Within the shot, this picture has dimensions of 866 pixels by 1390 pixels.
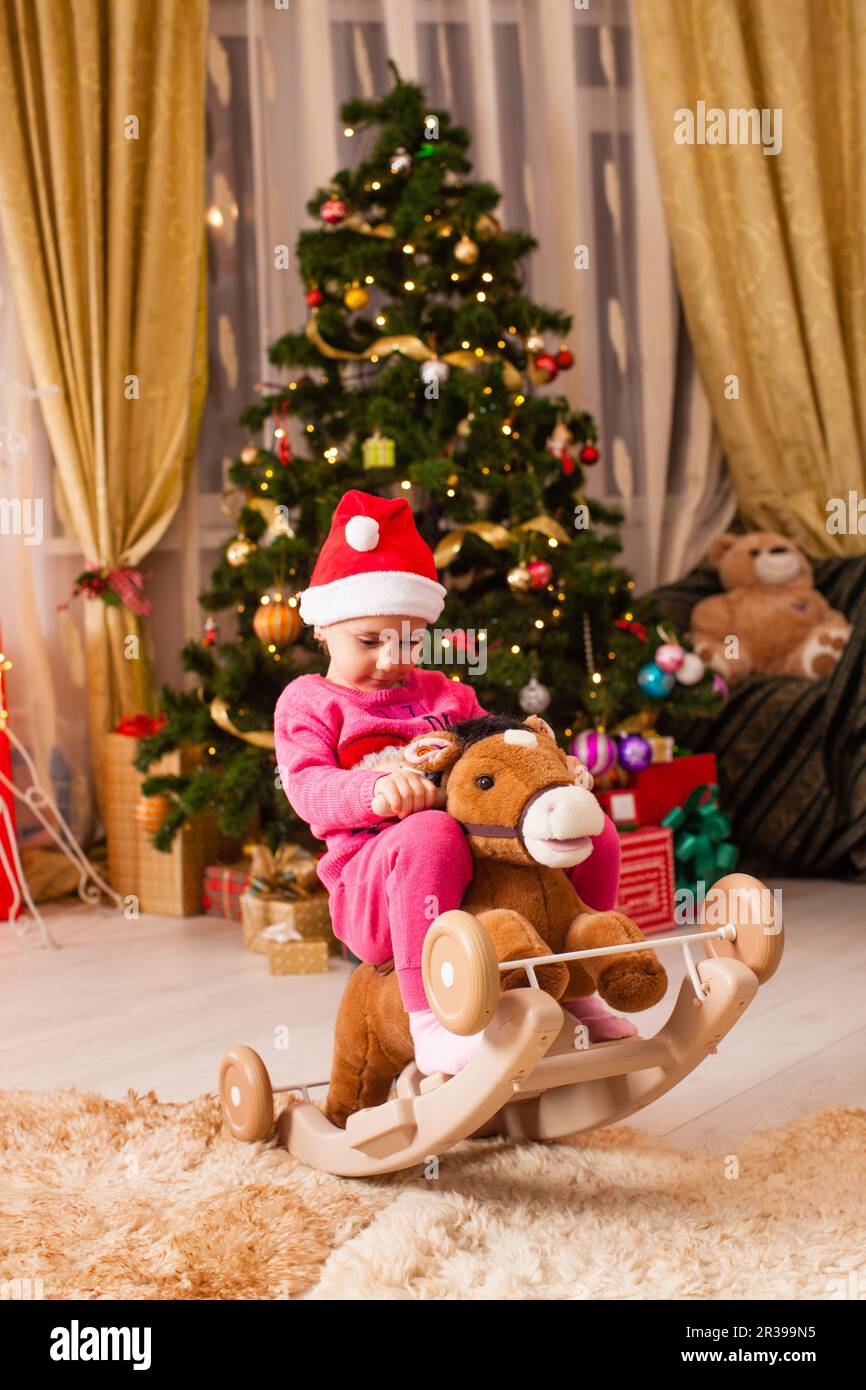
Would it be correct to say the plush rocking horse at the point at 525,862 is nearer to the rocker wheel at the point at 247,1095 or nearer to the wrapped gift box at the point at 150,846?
the rocker wheel at the point at 247,1095

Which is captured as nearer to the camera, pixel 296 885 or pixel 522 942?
pixel 522 942

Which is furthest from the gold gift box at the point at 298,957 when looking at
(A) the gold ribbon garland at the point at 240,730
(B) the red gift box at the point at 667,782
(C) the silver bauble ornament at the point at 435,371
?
(C) the silver bauble ornament at the point at 435,371

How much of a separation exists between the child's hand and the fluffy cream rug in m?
0.40

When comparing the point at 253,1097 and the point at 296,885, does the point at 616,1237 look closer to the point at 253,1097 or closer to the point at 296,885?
the point at 253,1097

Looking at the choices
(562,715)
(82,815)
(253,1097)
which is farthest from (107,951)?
(253,1097)

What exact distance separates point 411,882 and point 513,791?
0.14 metres

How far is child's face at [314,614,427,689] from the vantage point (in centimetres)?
162

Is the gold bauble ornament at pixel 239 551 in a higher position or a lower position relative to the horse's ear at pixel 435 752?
higher

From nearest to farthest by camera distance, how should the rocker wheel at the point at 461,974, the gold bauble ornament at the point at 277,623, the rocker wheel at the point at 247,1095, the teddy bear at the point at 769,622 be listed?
1. the rocker wheel at the point at 461,974
2. the rocker wheel at the point at 247,1095
3. the gold bauble ornament at the point at 277,623
4. the teddy bear at the point at 769,622

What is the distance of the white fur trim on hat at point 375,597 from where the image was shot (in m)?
1.61

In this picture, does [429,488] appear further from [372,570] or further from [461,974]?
[461,974]

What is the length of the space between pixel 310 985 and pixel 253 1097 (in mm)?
881

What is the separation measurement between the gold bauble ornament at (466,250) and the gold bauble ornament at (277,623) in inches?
30.0

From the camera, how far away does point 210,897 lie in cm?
306
